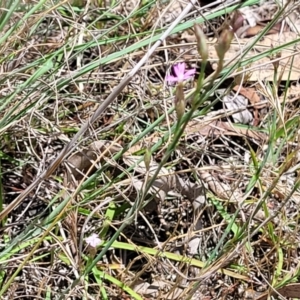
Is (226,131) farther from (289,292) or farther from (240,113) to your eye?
(289,292)

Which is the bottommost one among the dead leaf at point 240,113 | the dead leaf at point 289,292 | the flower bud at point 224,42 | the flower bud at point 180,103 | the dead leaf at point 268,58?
the dead leaf at point 289,292

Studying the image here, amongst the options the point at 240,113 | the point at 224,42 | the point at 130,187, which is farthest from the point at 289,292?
the point at 224,42

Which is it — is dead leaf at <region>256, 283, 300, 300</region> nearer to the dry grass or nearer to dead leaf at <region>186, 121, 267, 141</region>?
the dry grass

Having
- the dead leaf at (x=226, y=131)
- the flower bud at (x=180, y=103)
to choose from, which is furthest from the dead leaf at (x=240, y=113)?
the flower bud at (x=180, y=103)

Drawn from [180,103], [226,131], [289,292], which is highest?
[180,103]

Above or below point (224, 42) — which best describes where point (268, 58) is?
below

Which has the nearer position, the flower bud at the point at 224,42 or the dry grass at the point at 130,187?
the flower bud at the point at 224,42

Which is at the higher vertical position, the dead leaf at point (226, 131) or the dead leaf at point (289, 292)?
the dead leaf at point (226, 131)

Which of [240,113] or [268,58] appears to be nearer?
[240,113]

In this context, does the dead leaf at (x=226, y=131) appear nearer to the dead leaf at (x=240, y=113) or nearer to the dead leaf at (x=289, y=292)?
the dead leaf at (x=240, y=113)

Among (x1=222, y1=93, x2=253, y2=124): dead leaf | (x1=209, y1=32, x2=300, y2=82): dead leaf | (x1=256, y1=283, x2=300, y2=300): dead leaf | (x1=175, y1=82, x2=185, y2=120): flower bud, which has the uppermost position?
(x1=175, y1=82, x2=185, y2=120): flower bud

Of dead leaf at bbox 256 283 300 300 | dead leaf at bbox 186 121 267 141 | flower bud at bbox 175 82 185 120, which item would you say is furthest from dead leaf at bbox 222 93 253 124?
flower bud at bbox 175 82 185 120
